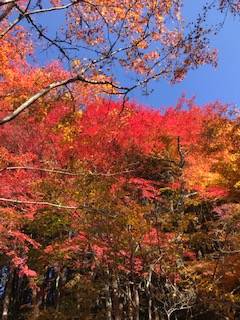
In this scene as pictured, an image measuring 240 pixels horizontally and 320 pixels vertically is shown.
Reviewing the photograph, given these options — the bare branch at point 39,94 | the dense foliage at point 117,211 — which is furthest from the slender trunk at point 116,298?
the bare branch at point 39,94

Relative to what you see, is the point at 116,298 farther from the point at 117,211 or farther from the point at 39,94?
the point at 39,94

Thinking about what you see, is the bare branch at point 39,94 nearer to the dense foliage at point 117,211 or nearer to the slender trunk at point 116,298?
the dense foliage at point 117,211

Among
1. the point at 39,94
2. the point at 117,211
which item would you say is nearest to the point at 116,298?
the point at 117,211

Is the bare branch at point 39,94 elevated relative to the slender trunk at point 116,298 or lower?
elevated

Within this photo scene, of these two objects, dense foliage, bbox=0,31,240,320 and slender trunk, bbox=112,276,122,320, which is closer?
dense foliage, bbox=0,31,240,320

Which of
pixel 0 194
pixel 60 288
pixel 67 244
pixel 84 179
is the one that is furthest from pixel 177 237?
pixel 60 288

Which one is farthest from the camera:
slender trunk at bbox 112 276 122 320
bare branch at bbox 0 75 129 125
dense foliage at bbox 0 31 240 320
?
slender trunk at bbox 112 276 122 320

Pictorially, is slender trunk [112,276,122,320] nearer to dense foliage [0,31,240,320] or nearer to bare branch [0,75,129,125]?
dense foliage [0,31,240,320]

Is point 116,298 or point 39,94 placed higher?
point 39,94

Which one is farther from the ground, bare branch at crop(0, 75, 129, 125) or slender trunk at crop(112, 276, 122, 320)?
bare branch at crop(0, 75, 129, 125)

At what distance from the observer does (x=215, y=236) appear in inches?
507

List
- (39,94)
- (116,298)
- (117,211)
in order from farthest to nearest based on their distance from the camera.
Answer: (116,298) → (117,211) → (39,94)

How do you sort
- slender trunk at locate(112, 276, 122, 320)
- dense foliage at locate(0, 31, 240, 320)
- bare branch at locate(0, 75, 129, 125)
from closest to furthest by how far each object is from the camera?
bare branch at locate(0, 75, 129, 125)
dense foliage at locate(0, 31, 240, 320)
slender trunk at locate(112, 276, 122, 320)

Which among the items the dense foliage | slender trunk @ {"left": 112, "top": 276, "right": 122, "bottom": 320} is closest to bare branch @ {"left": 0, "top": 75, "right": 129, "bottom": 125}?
the dense foliage
